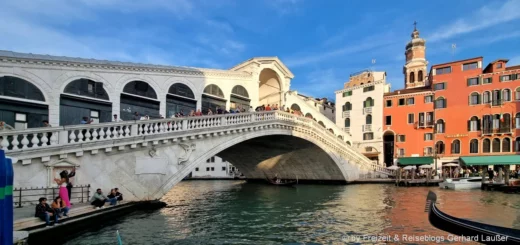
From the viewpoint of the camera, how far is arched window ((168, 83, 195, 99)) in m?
18.0

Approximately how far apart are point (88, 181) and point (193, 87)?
8400mm

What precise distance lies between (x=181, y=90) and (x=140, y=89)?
2318mm

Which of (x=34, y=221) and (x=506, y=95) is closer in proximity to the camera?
(x=34, y=221)

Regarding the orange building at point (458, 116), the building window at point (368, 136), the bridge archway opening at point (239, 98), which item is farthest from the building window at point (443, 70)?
the bridge archway opening at point (239, 98)

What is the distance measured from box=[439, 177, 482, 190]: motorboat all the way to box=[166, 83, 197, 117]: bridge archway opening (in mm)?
16971

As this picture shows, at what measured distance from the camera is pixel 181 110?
61.0ft

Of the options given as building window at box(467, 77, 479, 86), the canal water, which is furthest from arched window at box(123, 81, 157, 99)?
building window at box(467, 77, 479, 86)

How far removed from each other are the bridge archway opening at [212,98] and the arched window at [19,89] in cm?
819

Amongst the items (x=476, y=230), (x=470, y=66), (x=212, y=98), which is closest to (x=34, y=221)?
(x=476, y=230)

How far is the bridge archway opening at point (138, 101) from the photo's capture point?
635 inches

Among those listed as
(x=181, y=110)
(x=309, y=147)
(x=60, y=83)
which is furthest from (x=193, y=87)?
(x=309, y=147)

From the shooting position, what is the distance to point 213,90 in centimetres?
2039

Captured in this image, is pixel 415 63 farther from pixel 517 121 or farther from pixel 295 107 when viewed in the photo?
pixel 295 107

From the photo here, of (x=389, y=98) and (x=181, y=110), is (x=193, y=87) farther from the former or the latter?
(x=389, y=98)
